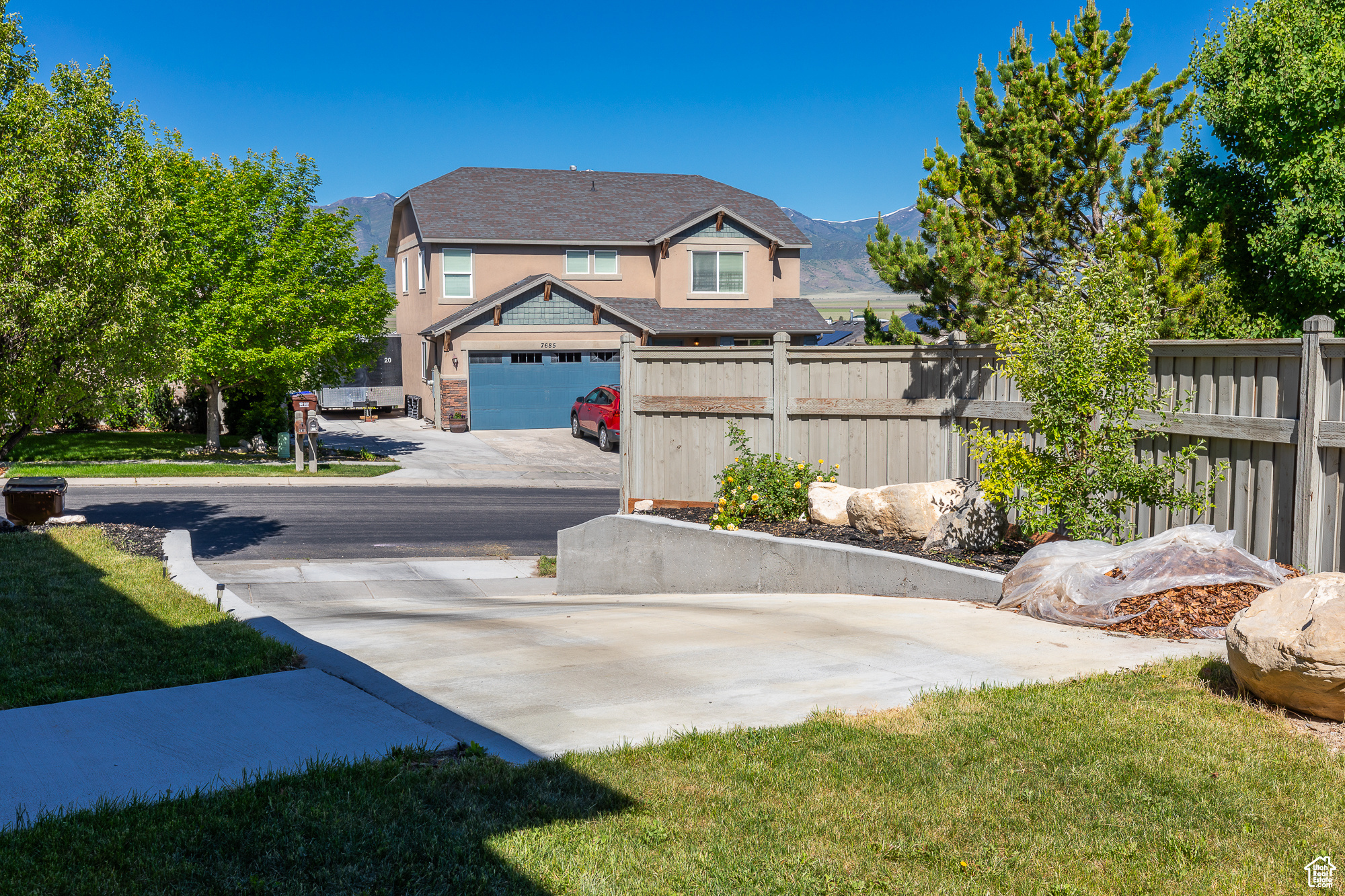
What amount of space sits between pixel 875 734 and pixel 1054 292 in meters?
5.21

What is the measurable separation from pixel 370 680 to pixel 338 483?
17843 mm

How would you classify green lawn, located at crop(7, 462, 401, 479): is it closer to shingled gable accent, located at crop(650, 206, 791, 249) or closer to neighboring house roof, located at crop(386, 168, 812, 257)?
neighboring house roof, located at crop(386, 168, 812, 257)

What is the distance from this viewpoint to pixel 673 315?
127ft

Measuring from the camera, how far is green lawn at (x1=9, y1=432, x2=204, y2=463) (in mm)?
25969

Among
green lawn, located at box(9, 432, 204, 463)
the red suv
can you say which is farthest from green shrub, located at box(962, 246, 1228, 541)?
green lawn, located at box(9, 432, 204, 463)

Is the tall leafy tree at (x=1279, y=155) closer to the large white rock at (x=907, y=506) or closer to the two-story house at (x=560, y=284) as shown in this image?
the large white rock at (x=907, y=506)

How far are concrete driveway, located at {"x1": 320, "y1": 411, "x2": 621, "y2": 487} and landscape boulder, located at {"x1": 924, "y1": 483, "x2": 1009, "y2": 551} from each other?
14.9 m

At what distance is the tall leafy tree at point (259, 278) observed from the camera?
980 inches

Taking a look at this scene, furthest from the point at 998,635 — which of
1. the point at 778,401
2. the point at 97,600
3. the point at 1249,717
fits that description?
the point at 97,600

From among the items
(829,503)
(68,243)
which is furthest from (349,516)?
(829,503)

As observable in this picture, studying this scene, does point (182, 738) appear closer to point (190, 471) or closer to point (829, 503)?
point (829, 503)

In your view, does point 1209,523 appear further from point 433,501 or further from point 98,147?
point 433,501

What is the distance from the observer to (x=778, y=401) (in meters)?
11.8

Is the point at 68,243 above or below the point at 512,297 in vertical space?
below
